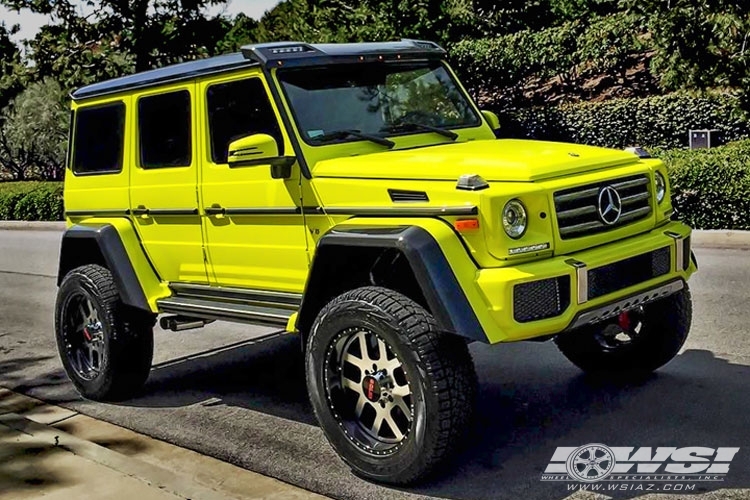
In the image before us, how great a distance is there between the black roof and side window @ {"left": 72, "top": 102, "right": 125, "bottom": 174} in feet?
0.92

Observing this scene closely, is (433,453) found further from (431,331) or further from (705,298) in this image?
(705,298)

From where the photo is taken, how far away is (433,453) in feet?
15.3

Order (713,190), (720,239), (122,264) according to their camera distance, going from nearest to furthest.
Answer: (122,264) < (720,239) < (713,190)

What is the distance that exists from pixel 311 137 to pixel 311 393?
1.49 m

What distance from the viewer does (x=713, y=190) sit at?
43.7ft

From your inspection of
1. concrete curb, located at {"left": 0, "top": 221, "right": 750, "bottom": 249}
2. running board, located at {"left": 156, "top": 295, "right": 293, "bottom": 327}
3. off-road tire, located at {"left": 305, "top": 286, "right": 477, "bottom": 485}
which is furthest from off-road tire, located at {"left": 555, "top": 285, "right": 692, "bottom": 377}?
concrete curb, located at {"left": 0, "top": 221, "right": 750, "bottom": 249}

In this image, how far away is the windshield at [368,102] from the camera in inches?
226

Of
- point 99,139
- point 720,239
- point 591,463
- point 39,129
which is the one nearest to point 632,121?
point 720,239

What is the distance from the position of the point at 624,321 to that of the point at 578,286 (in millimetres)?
1547

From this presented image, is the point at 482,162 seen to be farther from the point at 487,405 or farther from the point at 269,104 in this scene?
the point at 487,405

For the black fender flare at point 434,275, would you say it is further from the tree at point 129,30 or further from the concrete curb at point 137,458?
the tree at point 129,30

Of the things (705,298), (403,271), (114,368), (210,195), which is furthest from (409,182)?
(705,298)

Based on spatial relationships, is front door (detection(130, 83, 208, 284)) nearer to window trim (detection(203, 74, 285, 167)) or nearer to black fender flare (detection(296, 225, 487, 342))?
window trim (detection(203, 74, 285, 167))

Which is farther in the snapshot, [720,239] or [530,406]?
[720,239]
